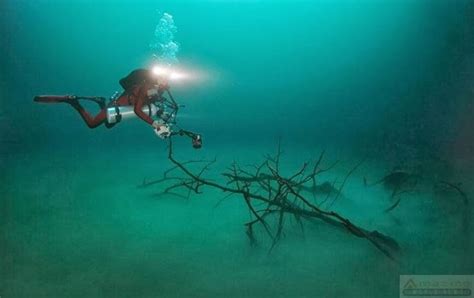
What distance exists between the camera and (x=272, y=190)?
2383 mm

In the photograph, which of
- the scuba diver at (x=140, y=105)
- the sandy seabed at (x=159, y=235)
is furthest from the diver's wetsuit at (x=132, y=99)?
the sandy seabed at (x=159, y=235)

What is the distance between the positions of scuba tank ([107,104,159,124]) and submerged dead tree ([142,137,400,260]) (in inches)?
6.5

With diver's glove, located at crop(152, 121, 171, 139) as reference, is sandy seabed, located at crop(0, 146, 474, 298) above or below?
below

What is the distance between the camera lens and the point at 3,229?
2.37 metres

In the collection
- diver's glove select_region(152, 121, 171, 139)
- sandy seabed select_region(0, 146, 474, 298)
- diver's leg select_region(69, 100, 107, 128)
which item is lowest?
sandy seabed select_region(0, 146, 474, 298)

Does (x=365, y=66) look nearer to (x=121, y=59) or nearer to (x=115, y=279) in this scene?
(x=121, y=59)

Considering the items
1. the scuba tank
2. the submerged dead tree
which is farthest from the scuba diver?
the submerged dead tree

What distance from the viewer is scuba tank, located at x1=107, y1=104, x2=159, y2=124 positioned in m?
2.35

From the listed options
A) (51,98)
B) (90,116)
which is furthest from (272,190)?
(51,98)

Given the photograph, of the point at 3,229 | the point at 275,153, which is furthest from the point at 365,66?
the point at 3,229

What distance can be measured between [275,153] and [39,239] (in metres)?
1.24

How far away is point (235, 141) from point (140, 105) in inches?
19.6

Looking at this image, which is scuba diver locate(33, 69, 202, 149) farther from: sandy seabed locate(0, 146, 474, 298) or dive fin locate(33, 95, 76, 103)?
sandy seabed locate(0, 146, 474, 298)

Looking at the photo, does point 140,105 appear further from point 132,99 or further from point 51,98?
point 51,98
